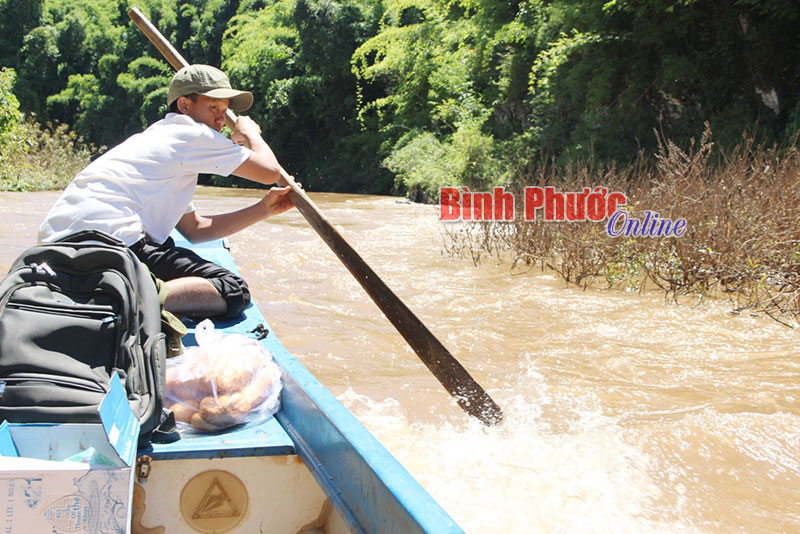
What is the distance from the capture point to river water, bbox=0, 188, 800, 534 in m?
2.45

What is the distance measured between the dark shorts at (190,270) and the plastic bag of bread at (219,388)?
67 centimetres

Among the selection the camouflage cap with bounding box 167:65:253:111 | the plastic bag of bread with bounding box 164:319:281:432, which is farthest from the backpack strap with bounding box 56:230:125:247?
the camouflage cap with bounding box 167:65:253:111

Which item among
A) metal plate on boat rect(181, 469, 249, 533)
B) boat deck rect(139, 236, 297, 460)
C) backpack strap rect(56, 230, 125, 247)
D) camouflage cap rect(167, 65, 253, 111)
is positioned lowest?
metal plate on boat rect(181, 469, 249, 533)

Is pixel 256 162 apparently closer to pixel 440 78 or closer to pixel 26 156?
pixel 26 156

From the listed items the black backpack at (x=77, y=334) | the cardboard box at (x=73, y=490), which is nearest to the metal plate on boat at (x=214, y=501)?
the black backpack at (x=77, y=334)

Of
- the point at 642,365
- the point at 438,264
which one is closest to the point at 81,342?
the point at 642,365

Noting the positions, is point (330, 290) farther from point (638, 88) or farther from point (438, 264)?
point (638, 88)

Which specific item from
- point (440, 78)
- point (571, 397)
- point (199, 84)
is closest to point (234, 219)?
point (199, 84)

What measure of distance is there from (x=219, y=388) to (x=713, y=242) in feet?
12.7

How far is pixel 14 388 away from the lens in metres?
1.54

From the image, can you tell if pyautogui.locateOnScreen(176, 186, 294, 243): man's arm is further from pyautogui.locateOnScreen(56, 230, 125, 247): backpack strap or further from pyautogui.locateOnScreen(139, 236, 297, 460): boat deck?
pyautogui.locateOnScreen(139, 236, 297, 460): boat deck

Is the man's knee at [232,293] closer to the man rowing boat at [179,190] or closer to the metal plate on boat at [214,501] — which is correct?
the man rowing boat at [179,190]

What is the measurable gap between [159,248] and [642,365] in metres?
2.57

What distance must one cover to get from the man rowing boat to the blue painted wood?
621 millimetres
